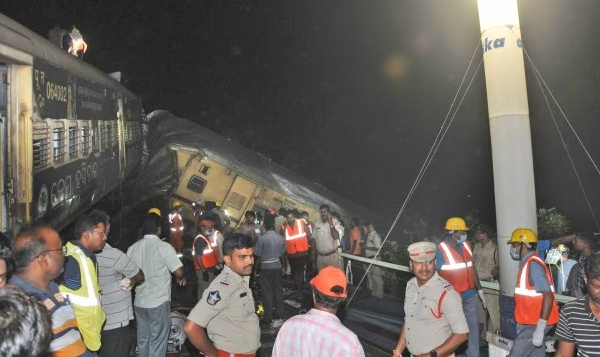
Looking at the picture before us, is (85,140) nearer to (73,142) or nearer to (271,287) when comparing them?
(73,142)

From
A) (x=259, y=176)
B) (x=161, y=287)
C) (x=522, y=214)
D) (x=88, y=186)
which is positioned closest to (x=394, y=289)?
Answer: (x=522, y=214)

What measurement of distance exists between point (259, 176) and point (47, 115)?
11.2 m

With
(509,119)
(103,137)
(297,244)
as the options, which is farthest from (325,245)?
(103,137)

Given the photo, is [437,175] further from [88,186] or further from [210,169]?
[88,186]

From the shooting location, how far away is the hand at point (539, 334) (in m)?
4.57

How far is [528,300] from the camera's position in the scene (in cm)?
487

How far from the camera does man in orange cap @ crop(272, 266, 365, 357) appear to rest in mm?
2600

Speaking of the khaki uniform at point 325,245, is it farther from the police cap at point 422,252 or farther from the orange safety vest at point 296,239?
the police cap at point 422,252

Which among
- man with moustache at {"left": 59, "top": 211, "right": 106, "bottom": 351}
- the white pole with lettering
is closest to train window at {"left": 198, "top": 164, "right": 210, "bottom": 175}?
the white pole with lettering

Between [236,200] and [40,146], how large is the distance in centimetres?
1155

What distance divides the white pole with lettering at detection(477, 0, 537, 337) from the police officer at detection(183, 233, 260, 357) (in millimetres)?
4573

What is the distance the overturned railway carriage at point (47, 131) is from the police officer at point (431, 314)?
3749 mm

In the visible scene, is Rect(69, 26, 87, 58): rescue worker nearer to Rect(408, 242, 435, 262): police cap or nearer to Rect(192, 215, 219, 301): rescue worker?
Rect(192, 215, 219, 301): rescue worker

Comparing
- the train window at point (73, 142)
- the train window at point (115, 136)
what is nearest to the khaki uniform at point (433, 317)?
the train window at point (73, 142)
